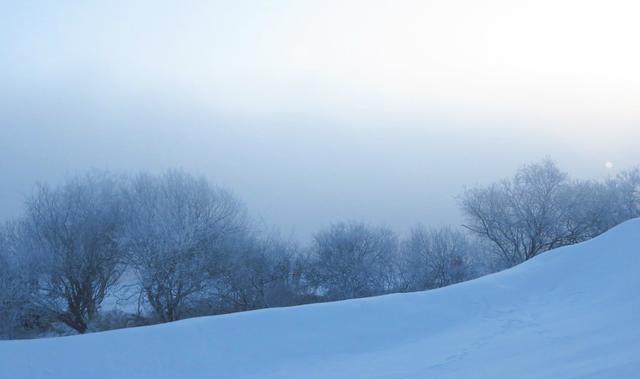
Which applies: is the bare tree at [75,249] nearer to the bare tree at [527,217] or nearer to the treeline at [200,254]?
the treeline at [200,254]

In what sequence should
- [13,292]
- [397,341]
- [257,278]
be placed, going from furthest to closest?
[257,278], [13,292], [397,341]

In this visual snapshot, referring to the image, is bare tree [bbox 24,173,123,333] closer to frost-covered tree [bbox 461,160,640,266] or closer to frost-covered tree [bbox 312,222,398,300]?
frost-covered tree [bbox 312,222,398,300]

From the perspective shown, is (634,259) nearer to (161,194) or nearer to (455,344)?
(455,344)

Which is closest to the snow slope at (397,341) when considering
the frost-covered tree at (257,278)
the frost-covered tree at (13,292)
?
the frost-covered tree at (13,292)

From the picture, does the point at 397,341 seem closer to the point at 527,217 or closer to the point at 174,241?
the point at 174,241

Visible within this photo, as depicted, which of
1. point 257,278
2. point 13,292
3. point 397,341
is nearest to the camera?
point 397,341

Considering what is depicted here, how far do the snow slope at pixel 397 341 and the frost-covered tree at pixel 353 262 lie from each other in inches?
761

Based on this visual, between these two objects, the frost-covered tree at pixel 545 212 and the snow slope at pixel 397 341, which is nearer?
the snow slope at pixel 397 341

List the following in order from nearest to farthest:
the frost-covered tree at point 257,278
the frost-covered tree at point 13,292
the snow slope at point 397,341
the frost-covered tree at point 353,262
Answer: the snow slope at point 397,341 → the frost-covered tree at point 13,292 → the frost-covered tree at point 257,278 → the frost-covered tree at point 353,262

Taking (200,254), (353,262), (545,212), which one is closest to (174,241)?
(200,254)

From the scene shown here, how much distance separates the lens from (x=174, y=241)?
21.9 m

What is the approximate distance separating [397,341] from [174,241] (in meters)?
15.0

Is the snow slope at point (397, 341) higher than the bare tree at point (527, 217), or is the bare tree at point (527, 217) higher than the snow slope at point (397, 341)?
the bare tree at point (527, 217)

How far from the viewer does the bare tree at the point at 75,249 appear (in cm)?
2062
